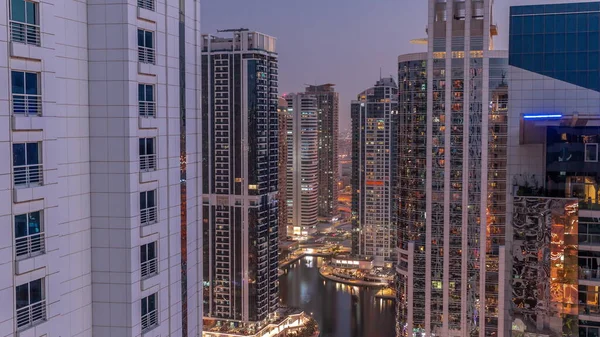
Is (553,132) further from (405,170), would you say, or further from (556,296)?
(405,170)

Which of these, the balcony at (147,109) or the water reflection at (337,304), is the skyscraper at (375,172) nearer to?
the water reflection at (337,304)

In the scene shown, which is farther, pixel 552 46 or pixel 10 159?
A: pixel 552 46

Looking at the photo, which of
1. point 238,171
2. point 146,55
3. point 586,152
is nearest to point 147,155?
point 146,55

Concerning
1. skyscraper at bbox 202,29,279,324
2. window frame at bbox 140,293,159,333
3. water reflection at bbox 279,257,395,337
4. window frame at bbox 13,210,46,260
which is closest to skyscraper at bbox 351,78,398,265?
water reflection at bbox 279,257,395,337

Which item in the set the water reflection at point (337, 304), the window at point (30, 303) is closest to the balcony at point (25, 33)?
the window at point (30, 303)

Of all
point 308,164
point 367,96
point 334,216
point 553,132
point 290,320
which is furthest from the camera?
point 334,216

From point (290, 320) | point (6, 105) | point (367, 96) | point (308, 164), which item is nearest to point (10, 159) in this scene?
point (6, 105)
